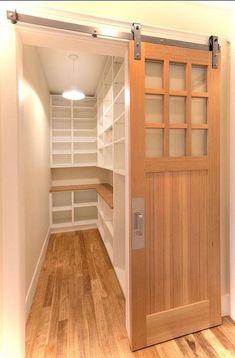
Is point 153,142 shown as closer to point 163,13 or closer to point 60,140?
point 163,13

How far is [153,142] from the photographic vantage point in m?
1.55

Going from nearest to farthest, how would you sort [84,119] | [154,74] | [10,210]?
1. [10,210]
2. [154,74]
3. [84,119]

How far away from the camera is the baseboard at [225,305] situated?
5.93ft

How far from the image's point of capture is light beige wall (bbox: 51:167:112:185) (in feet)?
14.9

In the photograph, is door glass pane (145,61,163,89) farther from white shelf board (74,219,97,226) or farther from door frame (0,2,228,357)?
white shelf board (74,219,97,226)

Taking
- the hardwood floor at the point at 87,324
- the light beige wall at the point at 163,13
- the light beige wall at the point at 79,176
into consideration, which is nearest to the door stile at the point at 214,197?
the hardwood floor at the point at 87,324

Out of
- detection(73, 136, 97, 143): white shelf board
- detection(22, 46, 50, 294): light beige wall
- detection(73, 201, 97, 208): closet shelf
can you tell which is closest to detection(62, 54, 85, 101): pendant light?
detection(22, 46, 50, 294): light beige wall

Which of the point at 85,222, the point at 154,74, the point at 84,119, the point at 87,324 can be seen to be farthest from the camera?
the point at 84,119

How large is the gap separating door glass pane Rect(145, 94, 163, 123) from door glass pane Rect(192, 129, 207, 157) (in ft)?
1.09

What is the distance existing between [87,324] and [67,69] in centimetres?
339

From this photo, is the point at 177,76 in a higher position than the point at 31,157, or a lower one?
higher

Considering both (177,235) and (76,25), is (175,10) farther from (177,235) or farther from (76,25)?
(177,235)

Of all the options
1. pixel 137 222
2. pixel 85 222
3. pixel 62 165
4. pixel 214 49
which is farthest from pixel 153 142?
pixel 85 222

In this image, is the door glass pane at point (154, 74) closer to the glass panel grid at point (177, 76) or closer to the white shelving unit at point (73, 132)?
the glass panel grid at point (177, 76)
